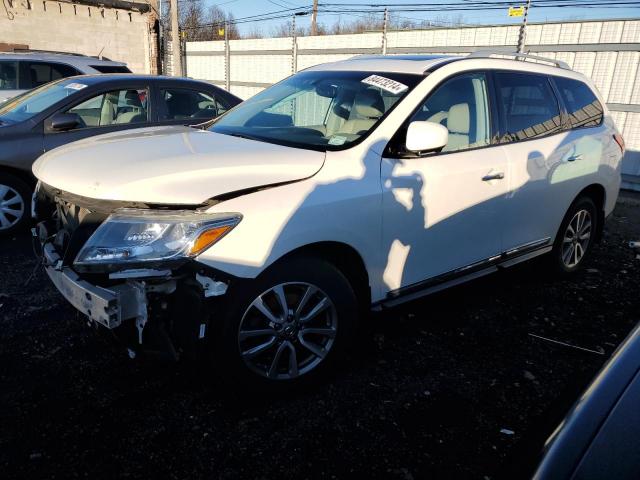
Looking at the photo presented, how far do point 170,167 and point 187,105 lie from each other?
156 inches

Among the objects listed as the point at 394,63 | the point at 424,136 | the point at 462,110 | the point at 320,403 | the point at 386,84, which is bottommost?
the point at 320,403

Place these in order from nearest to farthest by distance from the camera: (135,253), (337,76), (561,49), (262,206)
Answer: (135,253), (262,206), (337,76), (561,49)

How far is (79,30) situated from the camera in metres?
18.4

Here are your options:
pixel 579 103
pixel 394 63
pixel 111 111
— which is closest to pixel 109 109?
pixel 111 111

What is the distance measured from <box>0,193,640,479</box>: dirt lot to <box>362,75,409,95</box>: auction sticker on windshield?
5.38 ft

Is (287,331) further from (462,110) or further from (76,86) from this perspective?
(76,86)

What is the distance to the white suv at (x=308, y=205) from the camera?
2271 mm

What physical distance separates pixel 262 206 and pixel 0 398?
1.76m

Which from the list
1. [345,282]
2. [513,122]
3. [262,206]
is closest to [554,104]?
[513,122]

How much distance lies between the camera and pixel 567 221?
14.3 ft

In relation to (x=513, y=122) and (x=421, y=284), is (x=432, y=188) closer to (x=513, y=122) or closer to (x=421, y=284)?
(x=421, y=284)

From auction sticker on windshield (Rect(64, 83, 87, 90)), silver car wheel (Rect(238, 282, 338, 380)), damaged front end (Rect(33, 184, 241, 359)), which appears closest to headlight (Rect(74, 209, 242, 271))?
damaged front end (Rect(33, 184, 241, 359))

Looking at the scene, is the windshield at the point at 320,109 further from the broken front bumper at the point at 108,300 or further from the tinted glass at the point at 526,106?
the broken front bumper at the point at 108,300

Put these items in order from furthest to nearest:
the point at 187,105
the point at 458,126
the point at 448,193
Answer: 1. the point at 187,105
2. the point at 458,126
3. the point at 448,193
